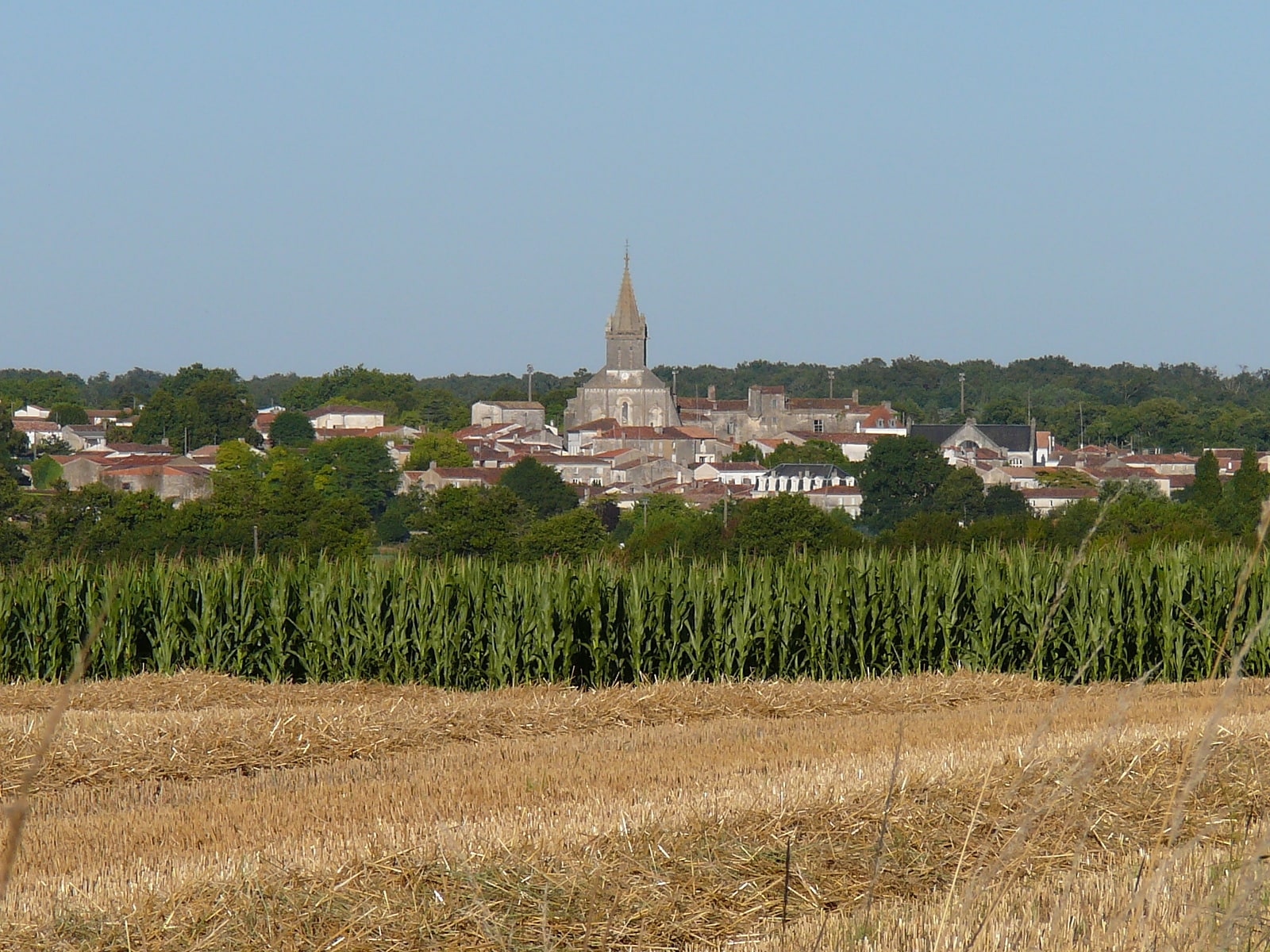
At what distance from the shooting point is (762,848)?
6434mm

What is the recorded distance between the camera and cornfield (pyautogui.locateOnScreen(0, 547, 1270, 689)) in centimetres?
1639

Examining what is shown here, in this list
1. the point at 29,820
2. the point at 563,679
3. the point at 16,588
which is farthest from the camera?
the point at 16,588

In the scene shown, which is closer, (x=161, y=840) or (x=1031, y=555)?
(x=161, y=840)

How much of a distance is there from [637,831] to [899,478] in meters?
110

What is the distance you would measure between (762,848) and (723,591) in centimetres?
1025

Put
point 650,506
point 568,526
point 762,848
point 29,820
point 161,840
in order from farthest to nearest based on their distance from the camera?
1. point 650,506
2. point 568,526
3. point 29,820
4. point 161,840
5. point 762,848

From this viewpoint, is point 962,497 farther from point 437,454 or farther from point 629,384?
point 629,384

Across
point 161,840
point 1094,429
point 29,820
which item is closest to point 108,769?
point 29,820

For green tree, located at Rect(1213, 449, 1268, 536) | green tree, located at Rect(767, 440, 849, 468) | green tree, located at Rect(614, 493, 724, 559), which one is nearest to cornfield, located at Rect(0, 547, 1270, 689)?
green tree, located at Rect(614, 493, 724, 559)

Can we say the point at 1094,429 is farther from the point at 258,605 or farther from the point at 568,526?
the point at 258,605

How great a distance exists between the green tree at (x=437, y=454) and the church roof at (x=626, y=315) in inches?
1743

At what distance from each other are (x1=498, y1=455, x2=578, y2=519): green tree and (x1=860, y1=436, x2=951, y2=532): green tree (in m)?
21.7

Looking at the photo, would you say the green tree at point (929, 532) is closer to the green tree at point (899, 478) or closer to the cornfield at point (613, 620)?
the cornfield at point (613, 620)

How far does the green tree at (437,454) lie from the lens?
14600 centimetres
